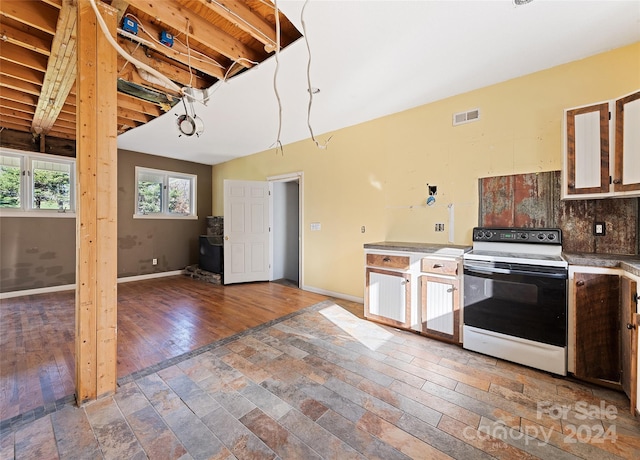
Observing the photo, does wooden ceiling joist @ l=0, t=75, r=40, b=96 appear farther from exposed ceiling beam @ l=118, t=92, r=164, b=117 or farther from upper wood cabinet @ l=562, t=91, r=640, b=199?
upper wood cabinet @ l=562, t=91, r=640, b=199

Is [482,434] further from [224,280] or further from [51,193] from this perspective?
[51,193]

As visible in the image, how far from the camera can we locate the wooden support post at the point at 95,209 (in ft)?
5.54

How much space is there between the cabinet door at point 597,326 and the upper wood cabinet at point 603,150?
0.70 m

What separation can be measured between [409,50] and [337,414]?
281 cm

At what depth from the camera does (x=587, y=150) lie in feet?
6.82

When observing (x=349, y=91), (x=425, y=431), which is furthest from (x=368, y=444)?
(x=349, y=91)

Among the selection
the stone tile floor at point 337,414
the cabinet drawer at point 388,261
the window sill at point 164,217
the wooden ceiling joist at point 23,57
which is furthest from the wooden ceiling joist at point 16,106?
the cabinet drawer at point 388,261

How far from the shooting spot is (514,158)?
265 centimetres

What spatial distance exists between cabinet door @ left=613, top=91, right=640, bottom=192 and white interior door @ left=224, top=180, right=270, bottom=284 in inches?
182

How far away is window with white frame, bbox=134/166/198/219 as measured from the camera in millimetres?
5426

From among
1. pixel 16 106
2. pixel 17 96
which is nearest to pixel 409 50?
pixel 17 96

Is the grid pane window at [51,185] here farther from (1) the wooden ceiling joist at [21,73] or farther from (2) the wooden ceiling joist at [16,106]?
(1) the wooden ceiling joist at [21,73]

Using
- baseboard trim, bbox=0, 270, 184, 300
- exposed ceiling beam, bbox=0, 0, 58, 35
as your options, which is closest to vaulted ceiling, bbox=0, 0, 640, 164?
exposed ceiling beam, bbox=0, 0, 58, 35

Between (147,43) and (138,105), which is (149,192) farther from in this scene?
(147,43)
